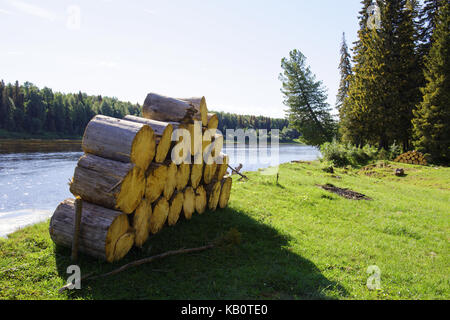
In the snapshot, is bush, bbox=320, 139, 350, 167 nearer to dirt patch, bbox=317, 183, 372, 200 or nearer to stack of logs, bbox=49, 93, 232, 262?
dirt patch, bbox=317, 183, 372, 200

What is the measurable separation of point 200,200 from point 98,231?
2.95 metres

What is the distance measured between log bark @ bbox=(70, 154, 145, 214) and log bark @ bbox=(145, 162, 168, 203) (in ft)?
0.77

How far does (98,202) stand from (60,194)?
9.29 m

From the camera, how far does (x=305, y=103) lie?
30.8 metres

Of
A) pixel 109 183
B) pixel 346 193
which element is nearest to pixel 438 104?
pixel 346 193

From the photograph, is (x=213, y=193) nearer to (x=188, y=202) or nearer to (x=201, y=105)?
(x=188, y=202)

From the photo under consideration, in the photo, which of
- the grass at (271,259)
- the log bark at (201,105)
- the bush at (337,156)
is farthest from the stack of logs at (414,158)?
the log bark at (201,105)

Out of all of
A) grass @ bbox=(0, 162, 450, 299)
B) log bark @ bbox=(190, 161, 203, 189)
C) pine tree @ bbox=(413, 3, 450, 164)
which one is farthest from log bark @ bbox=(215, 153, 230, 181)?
pine tree @ bbox=(413, 3, 450, 164)

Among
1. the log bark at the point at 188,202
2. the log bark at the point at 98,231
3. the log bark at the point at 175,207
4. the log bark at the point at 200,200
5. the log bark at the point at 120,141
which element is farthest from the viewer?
the log bark at the point at 200,200

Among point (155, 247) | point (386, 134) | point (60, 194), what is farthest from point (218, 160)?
point (386, 134)

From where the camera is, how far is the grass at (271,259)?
4270mm

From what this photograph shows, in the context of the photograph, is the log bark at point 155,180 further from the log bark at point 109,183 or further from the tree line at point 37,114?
the tree line at point 37,114

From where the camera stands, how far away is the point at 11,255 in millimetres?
5156
